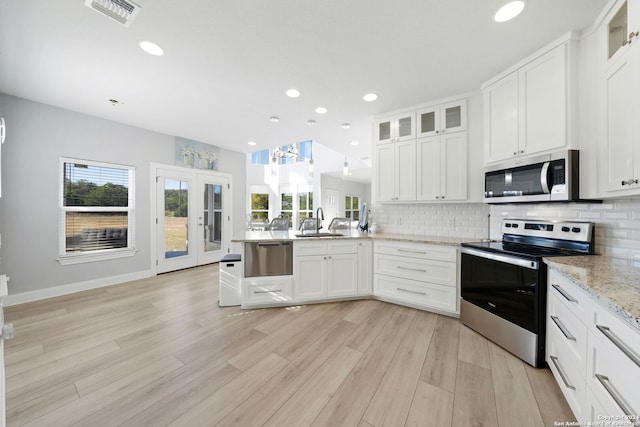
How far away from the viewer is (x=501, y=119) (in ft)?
7.60

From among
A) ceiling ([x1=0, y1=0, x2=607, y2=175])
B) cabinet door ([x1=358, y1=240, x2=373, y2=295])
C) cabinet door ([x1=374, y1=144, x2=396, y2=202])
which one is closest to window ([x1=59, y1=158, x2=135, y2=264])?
ceiling ([x1=0, y1=0, x2=607, y2=175])

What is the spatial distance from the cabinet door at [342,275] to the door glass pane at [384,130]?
1.73m

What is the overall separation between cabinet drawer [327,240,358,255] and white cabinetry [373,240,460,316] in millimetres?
293

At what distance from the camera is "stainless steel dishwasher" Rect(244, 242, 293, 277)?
2838 mm

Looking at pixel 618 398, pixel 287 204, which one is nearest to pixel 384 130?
pixel 618 398

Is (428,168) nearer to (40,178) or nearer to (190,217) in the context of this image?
(190,217)

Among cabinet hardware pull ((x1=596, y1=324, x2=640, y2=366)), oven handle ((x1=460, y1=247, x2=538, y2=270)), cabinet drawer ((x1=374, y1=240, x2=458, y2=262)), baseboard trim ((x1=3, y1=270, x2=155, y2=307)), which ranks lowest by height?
baseboard trim ((x1=3, y1=270, x2=155, y2=307))

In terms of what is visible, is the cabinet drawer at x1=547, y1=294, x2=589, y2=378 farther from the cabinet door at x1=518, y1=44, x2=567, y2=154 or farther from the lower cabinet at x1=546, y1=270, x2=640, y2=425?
the cabinet door at x1=518, y1=44, x2=567, y2=154

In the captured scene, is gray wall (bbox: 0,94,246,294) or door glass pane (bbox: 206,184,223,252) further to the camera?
door glass pane (bbox: 206,184,223,252)

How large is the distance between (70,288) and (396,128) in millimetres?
5185

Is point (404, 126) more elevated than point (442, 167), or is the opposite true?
point (404, 126)

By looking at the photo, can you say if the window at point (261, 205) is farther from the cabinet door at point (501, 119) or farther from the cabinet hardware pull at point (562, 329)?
the cabinet hardware pull at point (562, 329)

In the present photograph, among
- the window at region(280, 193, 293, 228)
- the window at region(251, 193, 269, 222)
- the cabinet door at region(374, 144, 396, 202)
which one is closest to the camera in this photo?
the cabinet door at region(374, 144, 396, 202)

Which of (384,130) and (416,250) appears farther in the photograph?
(384,130)
